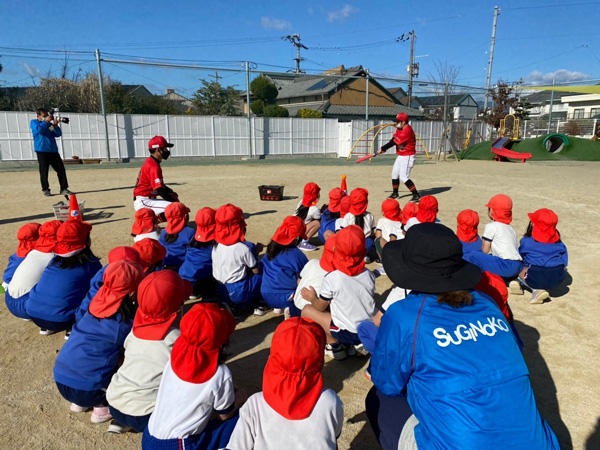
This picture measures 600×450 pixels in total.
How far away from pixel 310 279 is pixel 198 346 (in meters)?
1.56

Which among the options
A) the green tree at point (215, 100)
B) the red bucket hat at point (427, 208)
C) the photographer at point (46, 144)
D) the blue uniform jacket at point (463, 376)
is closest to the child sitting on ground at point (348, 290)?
the blue uniform jacket at point (463, 376)

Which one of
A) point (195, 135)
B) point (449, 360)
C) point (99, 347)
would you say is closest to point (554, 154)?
point (195, 135)

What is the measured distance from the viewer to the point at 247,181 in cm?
1251

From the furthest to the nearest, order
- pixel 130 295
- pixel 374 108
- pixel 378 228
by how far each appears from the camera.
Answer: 1. pixel 374 108
2. pixel 378 228
3. pixel 130 295

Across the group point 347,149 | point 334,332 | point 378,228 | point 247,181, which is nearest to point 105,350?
point 334,332

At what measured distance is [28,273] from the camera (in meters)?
3.40

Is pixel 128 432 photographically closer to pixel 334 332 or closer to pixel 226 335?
pixel 226 335

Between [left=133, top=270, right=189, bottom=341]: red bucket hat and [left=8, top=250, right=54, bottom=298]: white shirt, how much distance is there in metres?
1.69

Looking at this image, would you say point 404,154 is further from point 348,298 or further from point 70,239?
point 70,239

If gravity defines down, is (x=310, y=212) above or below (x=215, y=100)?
below

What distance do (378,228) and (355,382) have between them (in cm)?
262

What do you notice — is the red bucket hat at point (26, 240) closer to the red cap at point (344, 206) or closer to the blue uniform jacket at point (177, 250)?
the blue uniform jacket at point (177, 250)

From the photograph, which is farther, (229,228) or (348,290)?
(229,228)

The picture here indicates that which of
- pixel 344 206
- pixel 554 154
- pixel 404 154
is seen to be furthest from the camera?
pixel 554 154
